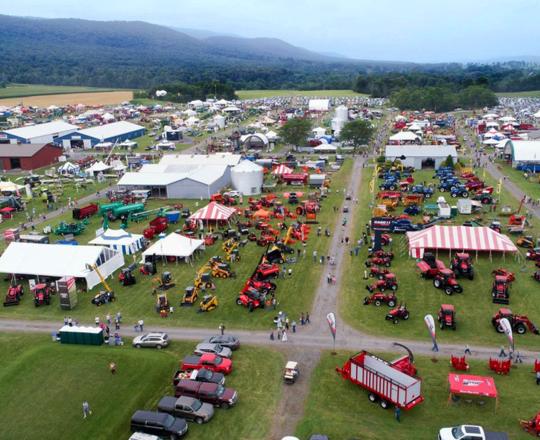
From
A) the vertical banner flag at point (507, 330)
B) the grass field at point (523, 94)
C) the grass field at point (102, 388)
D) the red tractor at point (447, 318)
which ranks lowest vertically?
the grass field at point (102, 388)

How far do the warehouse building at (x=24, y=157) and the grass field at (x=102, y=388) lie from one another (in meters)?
49.6

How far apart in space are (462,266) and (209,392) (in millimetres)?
17868

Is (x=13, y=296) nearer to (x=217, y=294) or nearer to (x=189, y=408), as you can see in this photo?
(x=217, y=294)

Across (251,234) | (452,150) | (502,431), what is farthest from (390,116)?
(502,431)

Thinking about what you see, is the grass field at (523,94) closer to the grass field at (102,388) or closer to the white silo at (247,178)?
the white silo at (247,178)

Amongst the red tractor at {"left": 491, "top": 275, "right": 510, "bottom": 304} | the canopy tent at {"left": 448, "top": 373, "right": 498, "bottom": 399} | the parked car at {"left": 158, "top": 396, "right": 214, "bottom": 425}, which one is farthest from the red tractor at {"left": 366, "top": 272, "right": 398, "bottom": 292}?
the parked car at {"left": 158, "top": 396, "right": 214, "bottom": 425}

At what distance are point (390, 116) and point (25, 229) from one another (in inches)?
3683

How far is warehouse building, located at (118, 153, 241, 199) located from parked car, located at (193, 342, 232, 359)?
96.6ft

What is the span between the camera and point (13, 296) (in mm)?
28828

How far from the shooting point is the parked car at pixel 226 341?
74.6 ft

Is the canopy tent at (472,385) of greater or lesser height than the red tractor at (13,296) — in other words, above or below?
above

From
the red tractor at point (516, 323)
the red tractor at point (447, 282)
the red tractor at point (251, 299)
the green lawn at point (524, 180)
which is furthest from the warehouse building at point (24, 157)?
the red tractor at point (516, 323)

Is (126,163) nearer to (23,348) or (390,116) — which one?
(23,348)

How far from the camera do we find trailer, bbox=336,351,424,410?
1797cm
